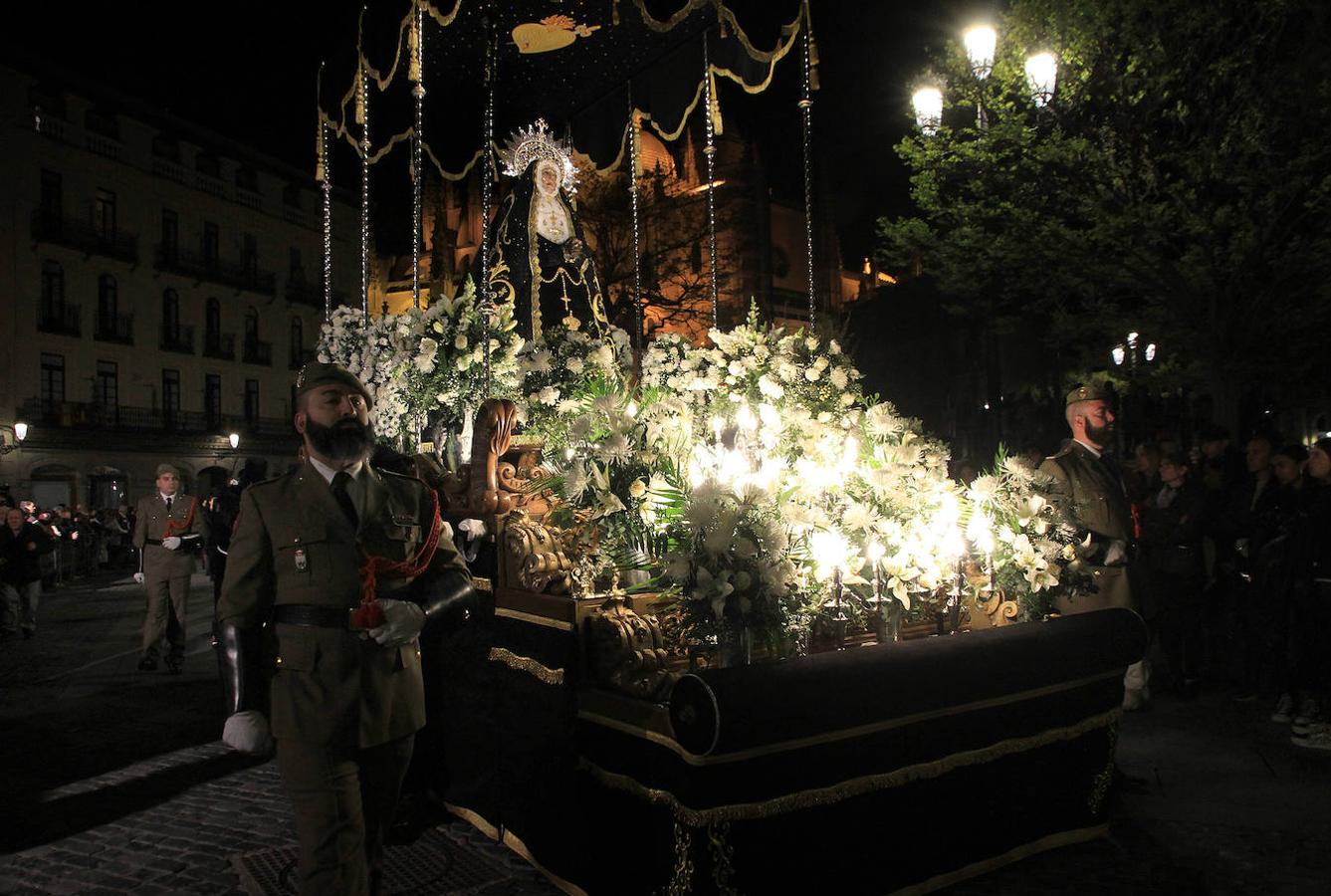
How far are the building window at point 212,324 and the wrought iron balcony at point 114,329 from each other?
403cm

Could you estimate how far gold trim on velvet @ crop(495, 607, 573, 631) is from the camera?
14.7ft

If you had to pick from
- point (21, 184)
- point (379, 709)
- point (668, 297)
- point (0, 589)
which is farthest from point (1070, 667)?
point (21, 184)

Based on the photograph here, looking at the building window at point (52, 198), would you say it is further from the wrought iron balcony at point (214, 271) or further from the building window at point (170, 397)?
the building window at point (170, 397)

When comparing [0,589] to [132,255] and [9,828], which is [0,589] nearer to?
[9,828]

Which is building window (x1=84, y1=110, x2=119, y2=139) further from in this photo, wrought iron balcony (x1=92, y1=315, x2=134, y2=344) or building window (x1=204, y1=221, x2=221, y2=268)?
wrought iron balcony (x1=92, y1=315, x2=134, y2=344)

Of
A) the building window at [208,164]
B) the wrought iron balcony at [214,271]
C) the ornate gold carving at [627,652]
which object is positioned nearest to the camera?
the ornate gold carving at [627,652]

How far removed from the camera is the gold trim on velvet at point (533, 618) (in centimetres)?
447

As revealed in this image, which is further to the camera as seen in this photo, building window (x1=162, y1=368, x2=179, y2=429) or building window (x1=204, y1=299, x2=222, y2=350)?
building window (x1=204, y1=299, x2=222, y2=350)

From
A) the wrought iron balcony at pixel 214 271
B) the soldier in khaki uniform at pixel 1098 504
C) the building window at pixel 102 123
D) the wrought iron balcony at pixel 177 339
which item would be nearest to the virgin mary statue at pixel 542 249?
the soldier in khaki uniform at pixel 1098 504

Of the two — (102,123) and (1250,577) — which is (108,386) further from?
(1250,577)

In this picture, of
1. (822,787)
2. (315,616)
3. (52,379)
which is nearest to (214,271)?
(52,379)

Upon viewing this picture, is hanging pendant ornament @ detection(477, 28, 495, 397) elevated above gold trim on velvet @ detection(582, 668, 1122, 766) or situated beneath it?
elevated above

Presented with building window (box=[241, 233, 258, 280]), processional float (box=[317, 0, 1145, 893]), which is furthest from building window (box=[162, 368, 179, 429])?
processional float (box=[317, 0, 1145, 893])

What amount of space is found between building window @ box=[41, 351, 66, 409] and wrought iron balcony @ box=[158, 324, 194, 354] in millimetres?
5000
